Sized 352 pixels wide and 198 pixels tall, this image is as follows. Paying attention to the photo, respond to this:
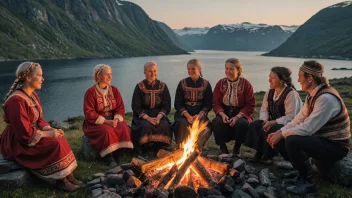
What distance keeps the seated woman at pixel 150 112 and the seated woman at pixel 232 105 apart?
1.42 m

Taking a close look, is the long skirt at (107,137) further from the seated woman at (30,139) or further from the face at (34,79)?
the face at (34,79)

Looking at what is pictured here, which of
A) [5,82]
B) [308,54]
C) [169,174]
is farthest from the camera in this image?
[308,54]

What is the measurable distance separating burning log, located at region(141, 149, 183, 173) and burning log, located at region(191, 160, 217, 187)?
47 centimetres

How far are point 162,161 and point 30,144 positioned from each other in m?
2.53

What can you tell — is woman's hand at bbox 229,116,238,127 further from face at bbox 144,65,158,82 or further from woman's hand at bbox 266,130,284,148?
face at bbox 144,65,158,82

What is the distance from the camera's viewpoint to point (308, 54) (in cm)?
18650

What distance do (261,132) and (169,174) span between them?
2.64 metres

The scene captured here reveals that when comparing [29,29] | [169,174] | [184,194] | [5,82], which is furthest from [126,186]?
[29,29]

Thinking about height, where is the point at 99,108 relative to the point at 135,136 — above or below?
above

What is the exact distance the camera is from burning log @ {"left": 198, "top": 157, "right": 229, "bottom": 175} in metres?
6.27

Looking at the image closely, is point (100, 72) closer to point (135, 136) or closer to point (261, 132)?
point (135, 136)

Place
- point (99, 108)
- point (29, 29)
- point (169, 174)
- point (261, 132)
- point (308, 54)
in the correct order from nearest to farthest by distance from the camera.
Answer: point (169, 174) < point (261, 132) < point (99, 108) < point (29, 29) < point (308, 54)

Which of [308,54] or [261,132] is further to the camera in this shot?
[308,54]

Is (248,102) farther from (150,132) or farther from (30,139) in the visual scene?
(30,139)
